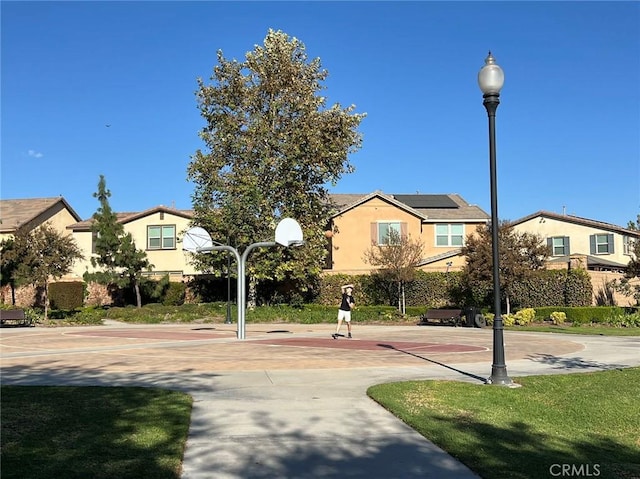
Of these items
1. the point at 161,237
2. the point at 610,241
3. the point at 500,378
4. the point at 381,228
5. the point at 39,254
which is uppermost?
the point at 381,228

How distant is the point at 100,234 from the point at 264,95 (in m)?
12.9

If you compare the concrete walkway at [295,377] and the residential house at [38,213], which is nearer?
the concrete walkway at [295,377]

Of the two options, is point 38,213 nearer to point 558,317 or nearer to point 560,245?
point 558,317

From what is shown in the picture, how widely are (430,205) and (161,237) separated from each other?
20646 millimetres

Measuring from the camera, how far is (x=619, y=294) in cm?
3597

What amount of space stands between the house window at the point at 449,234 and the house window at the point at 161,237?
19.8 meters

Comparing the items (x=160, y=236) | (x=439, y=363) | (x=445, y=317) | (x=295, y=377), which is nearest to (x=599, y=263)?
(x=445, y=317)

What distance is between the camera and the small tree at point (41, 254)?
31.1 m

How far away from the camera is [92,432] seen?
6.69m

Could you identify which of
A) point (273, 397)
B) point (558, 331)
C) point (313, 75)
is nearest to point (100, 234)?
point (313, 75)

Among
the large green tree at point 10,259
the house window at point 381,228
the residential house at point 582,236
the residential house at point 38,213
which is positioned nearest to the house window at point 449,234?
the house window at point 381,228

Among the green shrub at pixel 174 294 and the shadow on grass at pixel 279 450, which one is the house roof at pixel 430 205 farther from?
the shadow on grass at pixel 279 450

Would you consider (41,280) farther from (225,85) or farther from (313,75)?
(313,75)

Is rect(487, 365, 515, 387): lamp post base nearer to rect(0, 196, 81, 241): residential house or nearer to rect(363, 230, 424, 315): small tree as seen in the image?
rect(363, 230, 424, 315): small tree
